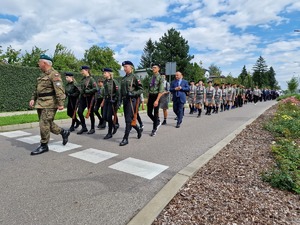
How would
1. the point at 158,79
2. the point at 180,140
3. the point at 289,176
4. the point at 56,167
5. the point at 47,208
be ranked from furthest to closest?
the point at 158,79 → the point at 180,140 → the point at 56,167 → the point at 289,176 → the point at 47,208

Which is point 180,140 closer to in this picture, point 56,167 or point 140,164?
point 140,164

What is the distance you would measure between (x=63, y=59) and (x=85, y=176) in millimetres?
43528

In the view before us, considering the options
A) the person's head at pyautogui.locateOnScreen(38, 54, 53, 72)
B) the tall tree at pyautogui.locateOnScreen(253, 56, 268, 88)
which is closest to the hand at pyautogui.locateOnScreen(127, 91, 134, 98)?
the person's head at pyautogui.locateOnScreen(38, 54, 53, 72)

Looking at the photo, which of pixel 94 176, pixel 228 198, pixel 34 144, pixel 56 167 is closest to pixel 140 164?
pixel 94 176

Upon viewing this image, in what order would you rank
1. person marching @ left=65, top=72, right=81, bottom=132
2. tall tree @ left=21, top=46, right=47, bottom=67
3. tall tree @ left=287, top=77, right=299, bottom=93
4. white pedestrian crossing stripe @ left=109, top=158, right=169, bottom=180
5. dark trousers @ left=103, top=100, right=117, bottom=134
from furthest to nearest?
1. tall tree @ left=287, top=77, right=299, bottom=93
2. tall tree @ left=21, top=46, right=47, bottom=67
3. person marching @ left=65, top=72, right=81, bottom=132
4. dark trousers @ left=103, top=100, right=117, bottom=134
5. white pedestrian crossing stripe @ left=109, top=158, right=169, bottom=180

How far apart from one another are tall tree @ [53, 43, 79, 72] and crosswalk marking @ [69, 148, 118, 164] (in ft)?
126

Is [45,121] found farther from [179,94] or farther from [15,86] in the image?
[15,86]

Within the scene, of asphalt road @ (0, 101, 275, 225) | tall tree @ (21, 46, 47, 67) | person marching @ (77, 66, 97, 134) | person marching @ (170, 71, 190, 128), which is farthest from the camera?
tall tree @ (21, 46, 47, 67)

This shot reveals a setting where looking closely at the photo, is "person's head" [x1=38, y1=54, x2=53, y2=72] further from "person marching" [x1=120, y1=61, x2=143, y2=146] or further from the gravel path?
the gravel path

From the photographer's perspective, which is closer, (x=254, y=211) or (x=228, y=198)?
(x=254, y=211)

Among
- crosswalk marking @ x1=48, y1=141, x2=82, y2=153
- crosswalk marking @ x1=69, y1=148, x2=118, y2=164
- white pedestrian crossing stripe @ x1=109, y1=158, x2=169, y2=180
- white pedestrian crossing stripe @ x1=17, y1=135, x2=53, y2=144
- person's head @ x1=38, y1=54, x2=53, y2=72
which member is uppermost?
person's head @ x1=38, y1=54, x2=53, y2=72

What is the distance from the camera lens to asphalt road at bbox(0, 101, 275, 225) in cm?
280

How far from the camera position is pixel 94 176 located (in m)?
3.95

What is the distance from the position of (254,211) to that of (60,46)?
48.1 m
